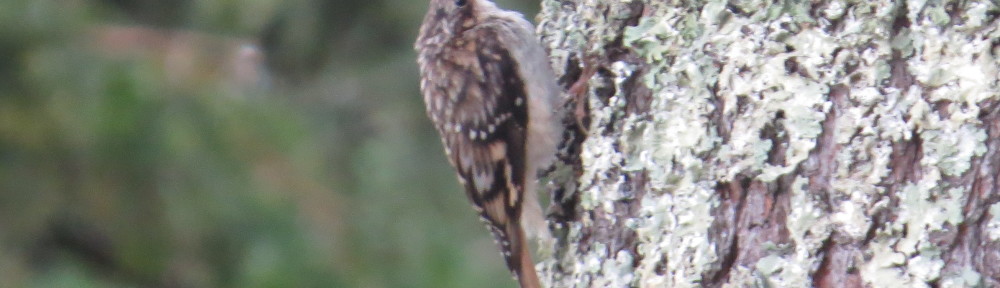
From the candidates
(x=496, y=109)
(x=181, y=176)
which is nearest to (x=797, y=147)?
(x=496, y=109)

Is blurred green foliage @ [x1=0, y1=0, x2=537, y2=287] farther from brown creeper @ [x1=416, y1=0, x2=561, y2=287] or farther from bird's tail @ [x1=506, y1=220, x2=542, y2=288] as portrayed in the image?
bird's tail @ [x1=506, y1=220, x2=542, y2=288]

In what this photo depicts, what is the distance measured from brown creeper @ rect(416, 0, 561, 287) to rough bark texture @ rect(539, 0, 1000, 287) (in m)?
0.37

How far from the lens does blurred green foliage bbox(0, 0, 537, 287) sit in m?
4.67

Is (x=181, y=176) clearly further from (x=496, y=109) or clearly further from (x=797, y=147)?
(x=797, y=147)

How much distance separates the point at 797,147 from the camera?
7.59 feet

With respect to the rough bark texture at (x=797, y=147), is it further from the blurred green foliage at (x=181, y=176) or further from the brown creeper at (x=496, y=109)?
the blurred green foliage at (x=181, y=176)

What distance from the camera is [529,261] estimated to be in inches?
122

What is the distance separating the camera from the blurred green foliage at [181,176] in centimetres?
467

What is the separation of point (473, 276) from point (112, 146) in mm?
1419

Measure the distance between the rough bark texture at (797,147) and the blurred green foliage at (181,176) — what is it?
190cm

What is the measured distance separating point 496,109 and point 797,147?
1.20 m

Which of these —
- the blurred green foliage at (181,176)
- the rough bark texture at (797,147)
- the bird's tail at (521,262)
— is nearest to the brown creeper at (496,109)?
the bird's tail at (521,262)

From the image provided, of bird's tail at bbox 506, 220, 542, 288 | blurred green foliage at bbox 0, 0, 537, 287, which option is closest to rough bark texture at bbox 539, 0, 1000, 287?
bird's tail at bbox 506, 220, 542, 288

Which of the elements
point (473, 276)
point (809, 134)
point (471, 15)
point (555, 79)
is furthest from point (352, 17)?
point (809, 134)
